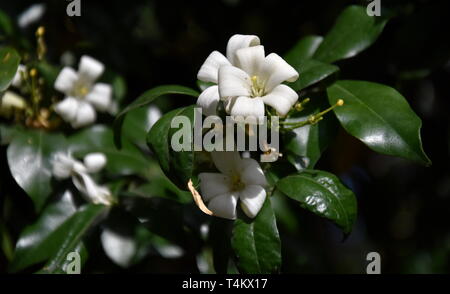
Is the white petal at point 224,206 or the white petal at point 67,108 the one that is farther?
the white petal at point 67,108

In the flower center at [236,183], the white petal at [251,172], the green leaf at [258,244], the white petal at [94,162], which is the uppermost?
the white petal at [251,172]

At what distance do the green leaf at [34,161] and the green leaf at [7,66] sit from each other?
0.78 feet

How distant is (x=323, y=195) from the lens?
1146 mm

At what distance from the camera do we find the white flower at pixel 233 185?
1178 millimetres

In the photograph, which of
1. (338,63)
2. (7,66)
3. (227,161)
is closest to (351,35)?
(338,63)

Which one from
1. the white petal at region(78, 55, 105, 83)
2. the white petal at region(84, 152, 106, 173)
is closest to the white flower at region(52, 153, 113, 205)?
the white petal at region(84, 152, 106, 173)

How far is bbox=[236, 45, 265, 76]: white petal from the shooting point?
1.15m

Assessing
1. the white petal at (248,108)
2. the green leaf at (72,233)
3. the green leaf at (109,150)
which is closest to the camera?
the white petal at (248,108)

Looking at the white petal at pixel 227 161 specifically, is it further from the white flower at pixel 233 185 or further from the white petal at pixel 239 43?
the white petal at pixel 239 43

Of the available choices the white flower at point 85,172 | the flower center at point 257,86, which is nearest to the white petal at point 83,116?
the white flower at point 85,172

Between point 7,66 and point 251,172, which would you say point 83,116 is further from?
point 251,172

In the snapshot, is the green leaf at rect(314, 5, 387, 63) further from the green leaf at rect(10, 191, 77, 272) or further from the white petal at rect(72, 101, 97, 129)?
the green leaf at rect(10, 191, 77, 272)

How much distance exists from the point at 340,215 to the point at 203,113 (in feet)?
1.10
